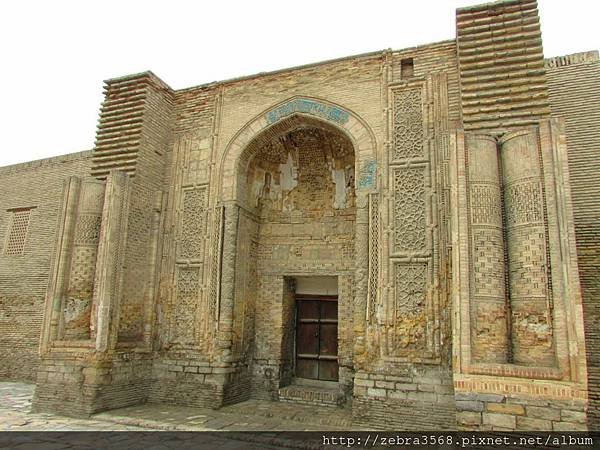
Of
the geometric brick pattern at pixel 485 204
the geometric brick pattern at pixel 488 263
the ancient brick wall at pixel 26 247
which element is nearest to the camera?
the geometric brick pattern at pixel 488 263

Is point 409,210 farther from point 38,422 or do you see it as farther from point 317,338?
point 38,422

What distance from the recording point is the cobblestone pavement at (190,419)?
6.17 metres

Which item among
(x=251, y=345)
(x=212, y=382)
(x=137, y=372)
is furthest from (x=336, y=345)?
(x=137, y=372)

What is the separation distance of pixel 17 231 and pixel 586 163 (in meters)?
12.5

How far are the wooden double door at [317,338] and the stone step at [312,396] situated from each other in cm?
32

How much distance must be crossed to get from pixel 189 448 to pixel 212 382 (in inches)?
84.0

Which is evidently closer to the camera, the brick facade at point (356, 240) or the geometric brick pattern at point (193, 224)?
the brick facade at point (356, 240)

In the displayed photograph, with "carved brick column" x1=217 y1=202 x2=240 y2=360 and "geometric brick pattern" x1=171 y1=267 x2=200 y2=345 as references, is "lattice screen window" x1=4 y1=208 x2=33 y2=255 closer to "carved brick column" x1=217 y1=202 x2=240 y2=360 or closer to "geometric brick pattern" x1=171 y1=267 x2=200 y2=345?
"geometric brick pattern" x1=171 y1=267 x2=200 y2=345

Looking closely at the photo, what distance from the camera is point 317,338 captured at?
8516 mm

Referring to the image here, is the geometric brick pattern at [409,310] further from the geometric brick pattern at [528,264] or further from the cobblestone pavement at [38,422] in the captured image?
the cobblestone pavement at [38,422]

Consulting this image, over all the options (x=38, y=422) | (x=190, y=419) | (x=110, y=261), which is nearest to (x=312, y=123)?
(x=110, y=261)

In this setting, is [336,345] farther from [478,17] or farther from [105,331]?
[478,17]

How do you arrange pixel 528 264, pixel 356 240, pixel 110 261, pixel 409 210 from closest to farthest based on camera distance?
1. pixel 528 264
2. pixel 409 210
3. pixel 356 240
4. pixel 110 261

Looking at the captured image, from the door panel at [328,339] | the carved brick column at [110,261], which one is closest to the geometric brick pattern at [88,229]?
the carved brick column at [110,261]
